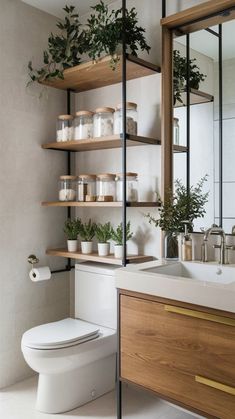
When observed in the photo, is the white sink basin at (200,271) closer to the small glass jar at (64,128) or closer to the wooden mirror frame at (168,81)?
the wooden mirror frame at (168,81)

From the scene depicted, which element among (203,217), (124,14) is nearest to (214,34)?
(124,14)

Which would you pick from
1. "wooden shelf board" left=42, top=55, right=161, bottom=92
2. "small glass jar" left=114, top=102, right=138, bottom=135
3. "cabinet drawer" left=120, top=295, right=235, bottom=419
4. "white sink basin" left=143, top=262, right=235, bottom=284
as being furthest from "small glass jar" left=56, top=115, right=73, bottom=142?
"cabinet drawer" left=120, top=295, right=235, bottom=419

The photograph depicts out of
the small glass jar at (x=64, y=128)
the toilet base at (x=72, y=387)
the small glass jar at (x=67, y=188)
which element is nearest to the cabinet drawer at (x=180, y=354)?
the toilet base at (x=72, y=387)

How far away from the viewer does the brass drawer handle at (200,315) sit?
144 cm

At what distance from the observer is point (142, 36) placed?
228cm

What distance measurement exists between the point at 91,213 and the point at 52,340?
39.6 inches

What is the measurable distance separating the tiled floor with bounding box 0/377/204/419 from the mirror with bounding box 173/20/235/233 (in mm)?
1059

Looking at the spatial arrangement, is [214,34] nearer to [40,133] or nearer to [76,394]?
[40,133]

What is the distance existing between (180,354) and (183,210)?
2.56 feet

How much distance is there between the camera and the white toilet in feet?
6.84

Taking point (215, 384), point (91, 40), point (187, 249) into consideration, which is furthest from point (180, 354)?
point (91, 40)

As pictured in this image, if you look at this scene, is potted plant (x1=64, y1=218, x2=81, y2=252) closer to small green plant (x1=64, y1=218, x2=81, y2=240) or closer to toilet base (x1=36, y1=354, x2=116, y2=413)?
small green plant (x1=64, y1=218, x2=81, y2=240)

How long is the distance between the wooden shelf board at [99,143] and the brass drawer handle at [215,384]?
1.28m

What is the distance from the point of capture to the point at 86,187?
8.41ft
